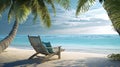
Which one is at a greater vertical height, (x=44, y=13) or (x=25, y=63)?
(x=44, y=13)

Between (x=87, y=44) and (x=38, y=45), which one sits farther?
(x=87, y=44)

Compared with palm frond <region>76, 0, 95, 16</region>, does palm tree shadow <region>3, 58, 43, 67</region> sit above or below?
below

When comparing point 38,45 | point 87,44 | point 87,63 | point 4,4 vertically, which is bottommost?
point 87,44

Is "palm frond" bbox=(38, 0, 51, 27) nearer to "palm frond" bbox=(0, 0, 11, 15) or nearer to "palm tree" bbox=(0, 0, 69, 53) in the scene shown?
"palm tree" bbox=(0, 0, 69, 53)

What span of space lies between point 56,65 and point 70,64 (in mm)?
537

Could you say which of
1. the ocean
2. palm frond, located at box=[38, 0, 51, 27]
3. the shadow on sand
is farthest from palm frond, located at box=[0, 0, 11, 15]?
the ocean

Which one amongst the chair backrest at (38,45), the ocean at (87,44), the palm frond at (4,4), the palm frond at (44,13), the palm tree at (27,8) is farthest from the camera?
the ocean at (87,44)

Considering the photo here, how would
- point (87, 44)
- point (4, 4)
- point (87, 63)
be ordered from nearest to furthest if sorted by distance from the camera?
point (87, 63) → point (4, 4) → point (87, 44)

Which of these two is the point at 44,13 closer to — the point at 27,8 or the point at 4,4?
the point at 27,8

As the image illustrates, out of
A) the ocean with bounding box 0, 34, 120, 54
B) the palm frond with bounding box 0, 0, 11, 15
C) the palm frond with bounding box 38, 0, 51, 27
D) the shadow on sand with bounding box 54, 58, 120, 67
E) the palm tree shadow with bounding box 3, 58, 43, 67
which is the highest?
the palm frond with bounding box 0, 0, 11, 15

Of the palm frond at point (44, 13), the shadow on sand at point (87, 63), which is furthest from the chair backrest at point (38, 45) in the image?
the palm frond at point (44, 13)

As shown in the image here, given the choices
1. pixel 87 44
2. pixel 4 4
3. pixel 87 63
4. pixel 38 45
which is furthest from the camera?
pixel 87 44

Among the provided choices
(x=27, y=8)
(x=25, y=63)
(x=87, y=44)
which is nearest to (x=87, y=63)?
(x=25, y=63)

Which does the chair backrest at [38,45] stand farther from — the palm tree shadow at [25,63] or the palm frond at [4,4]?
the palm frond at [4,4]
